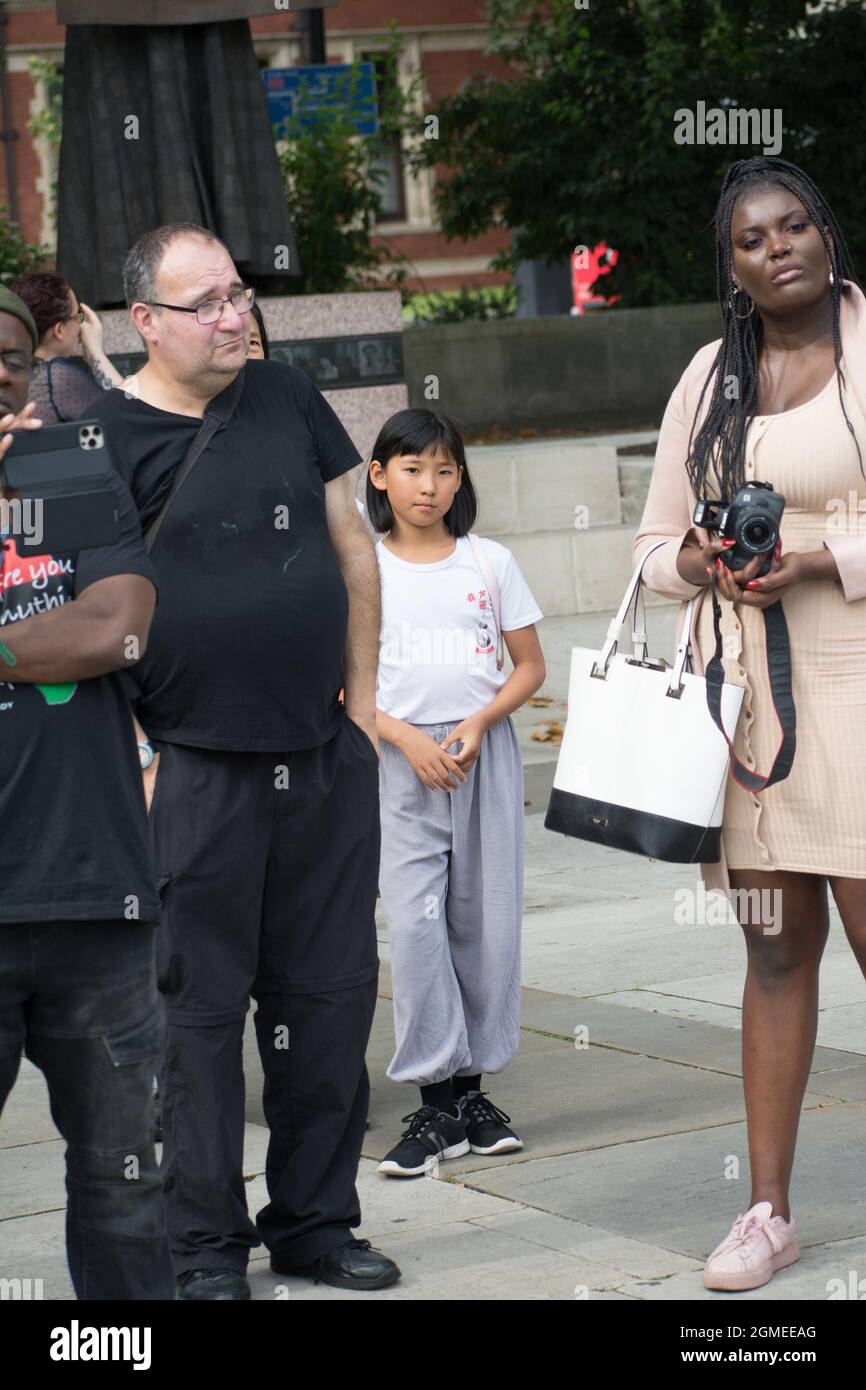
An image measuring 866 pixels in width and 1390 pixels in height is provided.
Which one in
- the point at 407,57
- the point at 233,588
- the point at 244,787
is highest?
the point at 407,57

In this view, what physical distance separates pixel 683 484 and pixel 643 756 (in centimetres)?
60

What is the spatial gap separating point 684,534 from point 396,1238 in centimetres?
158

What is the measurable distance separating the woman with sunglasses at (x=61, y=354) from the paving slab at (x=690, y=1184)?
2.35m

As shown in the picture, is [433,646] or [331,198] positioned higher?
[331,198]

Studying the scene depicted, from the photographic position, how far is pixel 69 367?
563 centimetres

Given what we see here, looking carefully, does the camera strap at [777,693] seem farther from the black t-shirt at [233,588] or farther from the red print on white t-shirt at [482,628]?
the red print on white t-shirt at [482,628]

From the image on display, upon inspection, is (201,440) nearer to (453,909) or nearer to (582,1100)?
(453,909)

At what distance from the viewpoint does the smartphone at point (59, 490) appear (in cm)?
311

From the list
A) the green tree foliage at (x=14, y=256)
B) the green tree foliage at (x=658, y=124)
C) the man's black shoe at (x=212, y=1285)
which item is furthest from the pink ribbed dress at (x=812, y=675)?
the green tree foliage at (x=658, y=124)

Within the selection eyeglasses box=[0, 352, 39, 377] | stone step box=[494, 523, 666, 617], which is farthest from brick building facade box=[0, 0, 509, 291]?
eyeglasses box=[0, 352, 39, 377]

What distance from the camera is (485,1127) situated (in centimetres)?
477

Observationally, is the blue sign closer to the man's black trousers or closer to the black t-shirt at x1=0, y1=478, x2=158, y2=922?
the man's black trousers

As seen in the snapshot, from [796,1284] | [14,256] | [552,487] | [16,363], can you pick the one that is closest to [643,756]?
[796,1284]
